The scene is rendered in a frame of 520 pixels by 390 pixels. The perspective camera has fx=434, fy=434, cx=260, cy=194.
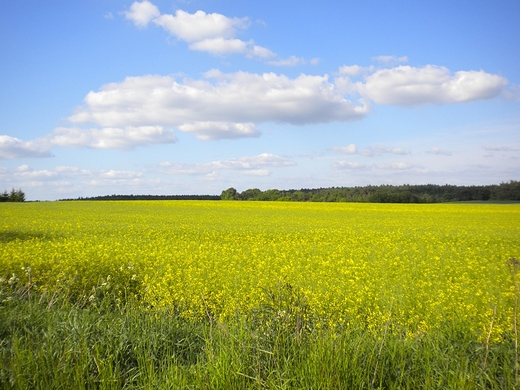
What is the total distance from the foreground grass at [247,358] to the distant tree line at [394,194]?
71730mm

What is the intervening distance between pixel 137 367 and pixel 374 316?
5314 millimetres

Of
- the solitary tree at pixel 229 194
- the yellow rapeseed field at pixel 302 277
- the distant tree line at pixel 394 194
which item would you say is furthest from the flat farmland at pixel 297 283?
the solitary tree at pixel 229 194

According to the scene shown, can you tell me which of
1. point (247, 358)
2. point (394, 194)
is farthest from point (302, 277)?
point (394, 194)

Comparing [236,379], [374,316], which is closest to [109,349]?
[236,379]

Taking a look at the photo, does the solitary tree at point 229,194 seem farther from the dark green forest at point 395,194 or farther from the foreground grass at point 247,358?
the foreground grass at point 247,358

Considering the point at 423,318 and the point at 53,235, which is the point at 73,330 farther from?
the point at 53,235

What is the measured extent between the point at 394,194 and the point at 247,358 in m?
75.1

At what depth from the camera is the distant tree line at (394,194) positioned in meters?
76.1

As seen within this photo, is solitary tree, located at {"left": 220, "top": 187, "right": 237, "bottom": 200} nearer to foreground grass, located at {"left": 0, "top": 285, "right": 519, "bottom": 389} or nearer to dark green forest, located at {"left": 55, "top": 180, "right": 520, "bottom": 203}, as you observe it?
dark green forest, located at {"left": 55, "top": 180, "right": 520, "bottom": 203}

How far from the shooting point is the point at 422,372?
15.7 ft

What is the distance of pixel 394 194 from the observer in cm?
7600

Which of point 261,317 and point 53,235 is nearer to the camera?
point 261,317

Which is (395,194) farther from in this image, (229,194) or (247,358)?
(247,358)

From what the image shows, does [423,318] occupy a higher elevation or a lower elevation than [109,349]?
lower
